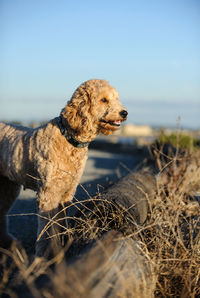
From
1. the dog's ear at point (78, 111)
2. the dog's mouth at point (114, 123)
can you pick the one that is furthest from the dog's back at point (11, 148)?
the dog's mouth at point (114, 123)

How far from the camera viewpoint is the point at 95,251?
1.84 meters

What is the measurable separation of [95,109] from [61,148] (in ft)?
2.11

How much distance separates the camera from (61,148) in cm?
347

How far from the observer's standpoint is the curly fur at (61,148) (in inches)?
134

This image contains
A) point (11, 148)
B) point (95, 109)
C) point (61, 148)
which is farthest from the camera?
point (11, 148)

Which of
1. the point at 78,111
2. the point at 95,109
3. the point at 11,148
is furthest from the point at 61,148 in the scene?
the point at 11,148

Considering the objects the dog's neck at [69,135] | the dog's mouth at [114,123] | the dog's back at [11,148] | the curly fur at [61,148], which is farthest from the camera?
the dog's back at [11,148]

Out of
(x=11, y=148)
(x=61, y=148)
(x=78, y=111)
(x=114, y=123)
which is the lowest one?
(x=11, y=148)

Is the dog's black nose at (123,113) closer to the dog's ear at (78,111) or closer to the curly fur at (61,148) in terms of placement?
the curly fur at (61,148)

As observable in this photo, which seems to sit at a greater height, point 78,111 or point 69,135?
point 78,111

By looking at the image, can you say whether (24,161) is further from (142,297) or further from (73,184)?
(142,297)

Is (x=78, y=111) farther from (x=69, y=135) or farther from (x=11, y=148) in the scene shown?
(x=11, y=148)

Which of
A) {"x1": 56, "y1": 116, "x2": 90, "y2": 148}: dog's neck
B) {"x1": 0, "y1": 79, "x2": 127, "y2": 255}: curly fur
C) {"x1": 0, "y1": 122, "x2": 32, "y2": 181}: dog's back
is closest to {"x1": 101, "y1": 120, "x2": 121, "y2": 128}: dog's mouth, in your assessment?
{"x1": 0, "y1": 79, "x2": 127, "y2": 255}: curly fur

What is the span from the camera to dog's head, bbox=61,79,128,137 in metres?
3.49
